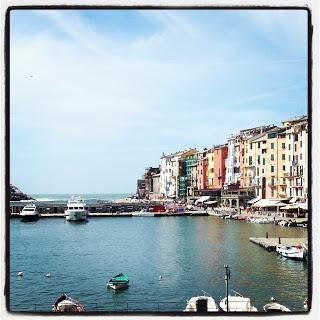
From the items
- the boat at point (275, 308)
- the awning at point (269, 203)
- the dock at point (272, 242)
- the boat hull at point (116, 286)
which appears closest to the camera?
the boat at point (275, 308)

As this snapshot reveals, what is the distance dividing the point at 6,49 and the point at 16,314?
0.80m

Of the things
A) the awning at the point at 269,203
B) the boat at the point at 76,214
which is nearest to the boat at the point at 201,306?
the awning at the point at 269,203

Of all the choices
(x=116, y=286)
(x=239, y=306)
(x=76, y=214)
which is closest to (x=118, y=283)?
(x=116, y=286)

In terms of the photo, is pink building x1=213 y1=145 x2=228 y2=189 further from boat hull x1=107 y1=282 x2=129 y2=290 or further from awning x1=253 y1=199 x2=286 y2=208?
boat hull x1=107 y1=282 x2=129 y2=290

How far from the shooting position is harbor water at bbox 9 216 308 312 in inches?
156

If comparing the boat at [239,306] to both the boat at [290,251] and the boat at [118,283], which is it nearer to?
the boat at [118,283]

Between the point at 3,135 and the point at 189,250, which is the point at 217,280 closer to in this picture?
the point at 189,250

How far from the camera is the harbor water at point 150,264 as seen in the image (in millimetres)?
3975

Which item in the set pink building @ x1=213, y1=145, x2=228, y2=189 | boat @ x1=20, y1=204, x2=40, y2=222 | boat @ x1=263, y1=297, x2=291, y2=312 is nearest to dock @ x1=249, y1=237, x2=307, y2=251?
pink building @ x1=213, y1=145, x2=228, y2=189

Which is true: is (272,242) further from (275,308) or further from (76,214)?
(275,308)

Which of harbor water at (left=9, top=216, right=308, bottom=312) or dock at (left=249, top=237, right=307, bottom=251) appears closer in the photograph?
harbor water at (left=9, top=216, right=308, bottom=312)

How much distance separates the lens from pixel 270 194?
546 cm
